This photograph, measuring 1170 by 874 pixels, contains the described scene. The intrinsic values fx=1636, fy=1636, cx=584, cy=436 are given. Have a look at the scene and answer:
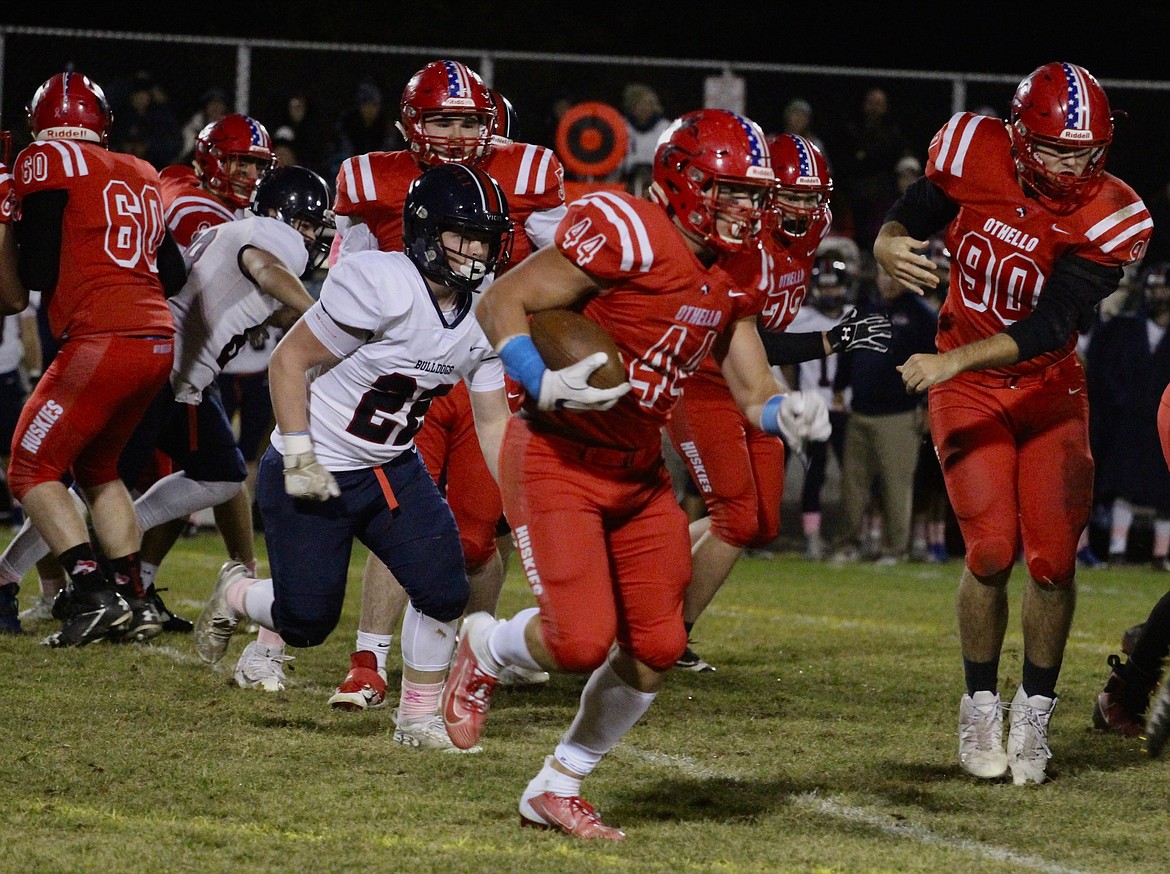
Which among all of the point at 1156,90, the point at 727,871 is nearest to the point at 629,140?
the point at 1156,90

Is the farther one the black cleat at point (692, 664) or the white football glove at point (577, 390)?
the black cleat at point (692, 664)

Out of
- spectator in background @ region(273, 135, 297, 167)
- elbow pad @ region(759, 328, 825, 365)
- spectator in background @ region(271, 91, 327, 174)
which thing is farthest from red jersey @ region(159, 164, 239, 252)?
spectator in background @ region(271, 91, 327, 174)

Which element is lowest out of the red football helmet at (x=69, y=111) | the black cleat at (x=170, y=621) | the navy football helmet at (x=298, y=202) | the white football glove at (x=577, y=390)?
the black cleat at (x=170, y=621)

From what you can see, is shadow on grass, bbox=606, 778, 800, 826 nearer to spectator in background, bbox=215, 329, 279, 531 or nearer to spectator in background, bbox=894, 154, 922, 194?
spectator in background, bbox=215, 329, 279, 531

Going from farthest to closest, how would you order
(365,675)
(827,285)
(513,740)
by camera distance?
(827,285)
(365,675)
(513,740)

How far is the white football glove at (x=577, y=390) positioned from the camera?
3.39 metres

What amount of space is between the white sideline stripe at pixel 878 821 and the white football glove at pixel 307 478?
1097mm

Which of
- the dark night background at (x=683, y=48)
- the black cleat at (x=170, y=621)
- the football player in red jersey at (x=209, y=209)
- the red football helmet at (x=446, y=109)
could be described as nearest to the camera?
the red football helmet at (x=446, y=109)

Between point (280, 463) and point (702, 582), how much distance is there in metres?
1.63

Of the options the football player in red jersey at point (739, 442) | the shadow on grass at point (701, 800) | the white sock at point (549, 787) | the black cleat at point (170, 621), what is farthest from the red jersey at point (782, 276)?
the black cleat at point (170, 621)

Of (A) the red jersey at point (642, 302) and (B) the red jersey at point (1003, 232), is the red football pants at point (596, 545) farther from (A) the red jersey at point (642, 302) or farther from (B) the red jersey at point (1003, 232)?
(B) the red jersey at point (1003, 232)

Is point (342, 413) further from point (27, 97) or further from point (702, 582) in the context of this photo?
point (27, 97)

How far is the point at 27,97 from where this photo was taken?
11383 millimetres

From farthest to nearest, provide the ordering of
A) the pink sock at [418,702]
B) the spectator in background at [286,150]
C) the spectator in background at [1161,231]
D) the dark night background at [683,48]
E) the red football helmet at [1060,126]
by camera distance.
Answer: the spectator in background at [1161,231], the dark night background at [683,48], the spectator in background at [286,150], the pink sock at [418,702], the red football helmet at [1060,126]
